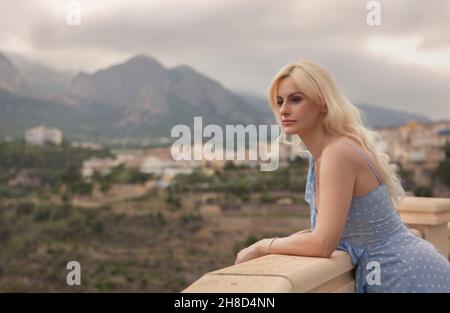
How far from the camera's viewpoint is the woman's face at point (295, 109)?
121 centimetres

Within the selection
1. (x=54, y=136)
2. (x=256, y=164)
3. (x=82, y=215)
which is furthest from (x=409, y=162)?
(x=54, y=136)

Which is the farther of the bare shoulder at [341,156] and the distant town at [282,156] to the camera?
the distant town at [282,156]

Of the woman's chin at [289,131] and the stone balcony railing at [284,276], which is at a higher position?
the woman's chin at [289,131]

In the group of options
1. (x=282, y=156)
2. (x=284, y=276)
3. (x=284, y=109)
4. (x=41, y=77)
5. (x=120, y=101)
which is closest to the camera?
(x=284, y=276)

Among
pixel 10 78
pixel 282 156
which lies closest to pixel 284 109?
pixel 282 156

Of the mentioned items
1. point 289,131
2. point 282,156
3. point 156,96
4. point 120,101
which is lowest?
point 289,131

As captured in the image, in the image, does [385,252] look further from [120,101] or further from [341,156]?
[120,101]

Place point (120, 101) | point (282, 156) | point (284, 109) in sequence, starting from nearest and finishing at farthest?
1. point (284, 109)
2. point (282, 156)
3. point (120, 101)

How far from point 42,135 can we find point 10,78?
15.2 meters

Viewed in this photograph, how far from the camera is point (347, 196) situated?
114 centimetres

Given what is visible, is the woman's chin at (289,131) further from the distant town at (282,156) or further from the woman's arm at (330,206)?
the distant town at (282,156)

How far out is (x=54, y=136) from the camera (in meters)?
38.2

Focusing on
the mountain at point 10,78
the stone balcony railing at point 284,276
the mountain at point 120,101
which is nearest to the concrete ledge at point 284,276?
the stone balcony railing at point 284,276

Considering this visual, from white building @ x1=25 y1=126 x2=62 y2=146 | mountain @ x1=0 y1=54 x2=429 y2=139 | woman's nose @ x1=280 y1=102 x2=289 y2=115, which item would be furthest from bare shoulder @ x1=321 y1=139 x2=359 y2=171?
mountain @ x1=0 y1=54 x2=429 y2=139
